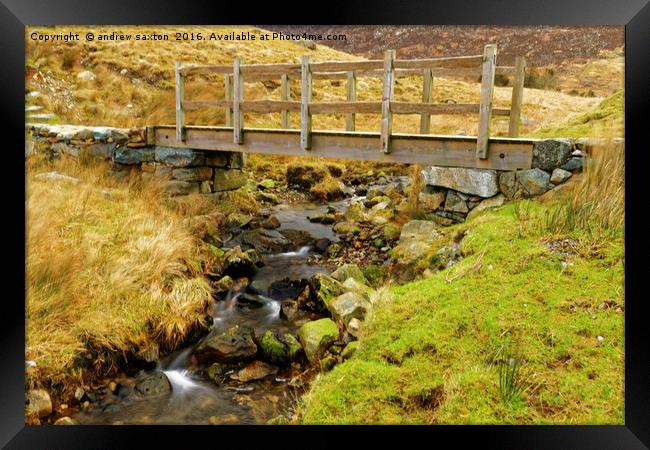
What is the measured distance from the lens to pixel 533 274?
4.89 meters

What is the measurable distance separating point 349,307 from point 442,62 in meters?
3.64

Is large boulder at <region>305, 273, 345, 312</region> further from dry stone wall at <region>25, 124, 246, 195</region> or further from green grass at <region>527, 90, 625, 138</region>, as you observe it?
dry stone wall at <region>25, 124, 246, 195</region>

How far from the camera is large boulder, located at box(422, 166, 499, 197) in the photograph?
6926 millimetres

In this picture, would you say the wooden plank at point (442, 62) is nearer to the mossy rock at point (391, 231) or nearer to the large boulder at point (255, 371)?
the mossy rock at point (391, 231)

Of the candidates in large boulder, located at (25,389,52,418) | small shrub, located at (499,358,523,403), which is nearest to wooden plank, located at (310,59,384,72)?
small shrub, located at (499,358,523,403)

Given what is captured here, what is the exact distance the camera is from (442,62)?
6922 mm

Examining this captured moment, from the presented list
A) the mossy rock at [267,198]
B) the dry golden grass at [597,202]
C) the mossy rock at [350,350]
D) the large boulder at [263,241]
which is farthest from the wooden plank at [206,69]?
the dry golden grass at [597,202]

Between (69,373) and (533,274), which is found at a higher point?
(533,274)

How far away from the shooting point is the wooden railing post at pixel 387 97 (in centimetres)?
706

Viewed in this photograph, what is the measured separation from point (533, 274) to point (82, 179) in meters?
8.52

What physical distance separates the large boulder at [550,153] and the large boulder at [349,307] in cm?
281

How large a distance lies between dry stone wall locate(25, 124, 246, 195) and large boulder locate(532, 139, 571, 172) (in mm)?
7077
